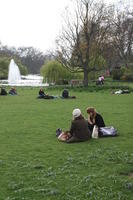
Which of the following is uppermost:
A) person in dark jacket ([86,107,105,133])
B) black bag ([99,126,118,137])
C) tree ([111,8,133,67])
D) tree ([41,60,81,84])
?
tree ([111,8,133,67])

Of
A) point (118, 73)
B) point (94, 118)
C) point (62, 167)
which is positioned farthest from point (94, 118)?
point (118, 73)

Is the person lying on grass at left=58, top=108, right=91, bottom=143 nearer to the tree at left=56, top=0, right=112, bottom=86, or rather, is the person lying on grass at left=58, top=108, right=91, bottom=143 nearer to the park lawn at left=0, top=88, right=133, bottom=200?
the park lawn at left=0, top=88, right=133, bottom=200

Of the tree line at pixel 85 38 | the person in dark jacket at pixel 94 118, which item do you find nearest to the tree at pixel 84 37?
the tree line at pixel 85 38

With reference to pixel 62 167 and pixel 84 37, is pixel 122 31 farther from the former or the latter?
pixel 62 167

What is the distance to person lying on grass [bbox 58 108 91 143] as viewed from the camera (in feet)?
38.2

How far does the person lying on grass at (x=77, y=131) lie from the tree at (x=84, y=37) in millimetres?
33640

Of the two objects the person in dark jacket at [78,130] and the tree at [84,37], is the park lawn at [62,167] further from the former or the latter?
the tree at [84,37]

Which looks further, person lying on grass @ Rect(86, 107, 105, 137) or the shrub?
the shrub

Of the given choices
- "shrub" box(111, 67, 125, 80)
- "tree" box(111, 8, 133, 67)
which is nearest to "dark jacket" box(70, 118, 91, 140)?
"tree" box(111, 8, 133, 67)

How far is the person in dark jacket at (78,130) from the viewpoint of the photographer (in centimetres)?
1165

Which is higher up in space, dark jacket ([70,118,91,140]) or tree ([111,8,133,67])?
tree ([111,8,133,67])

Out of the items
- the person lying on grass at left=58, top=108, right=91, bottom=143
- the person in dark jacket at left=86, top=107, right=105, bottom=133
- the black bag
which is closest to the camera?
the person lying on grass at left=58, top=108, right=91, bottom=143

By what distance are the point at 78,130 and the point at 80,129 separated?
70 millimetres

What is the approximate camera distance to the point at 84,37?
47.7 m
